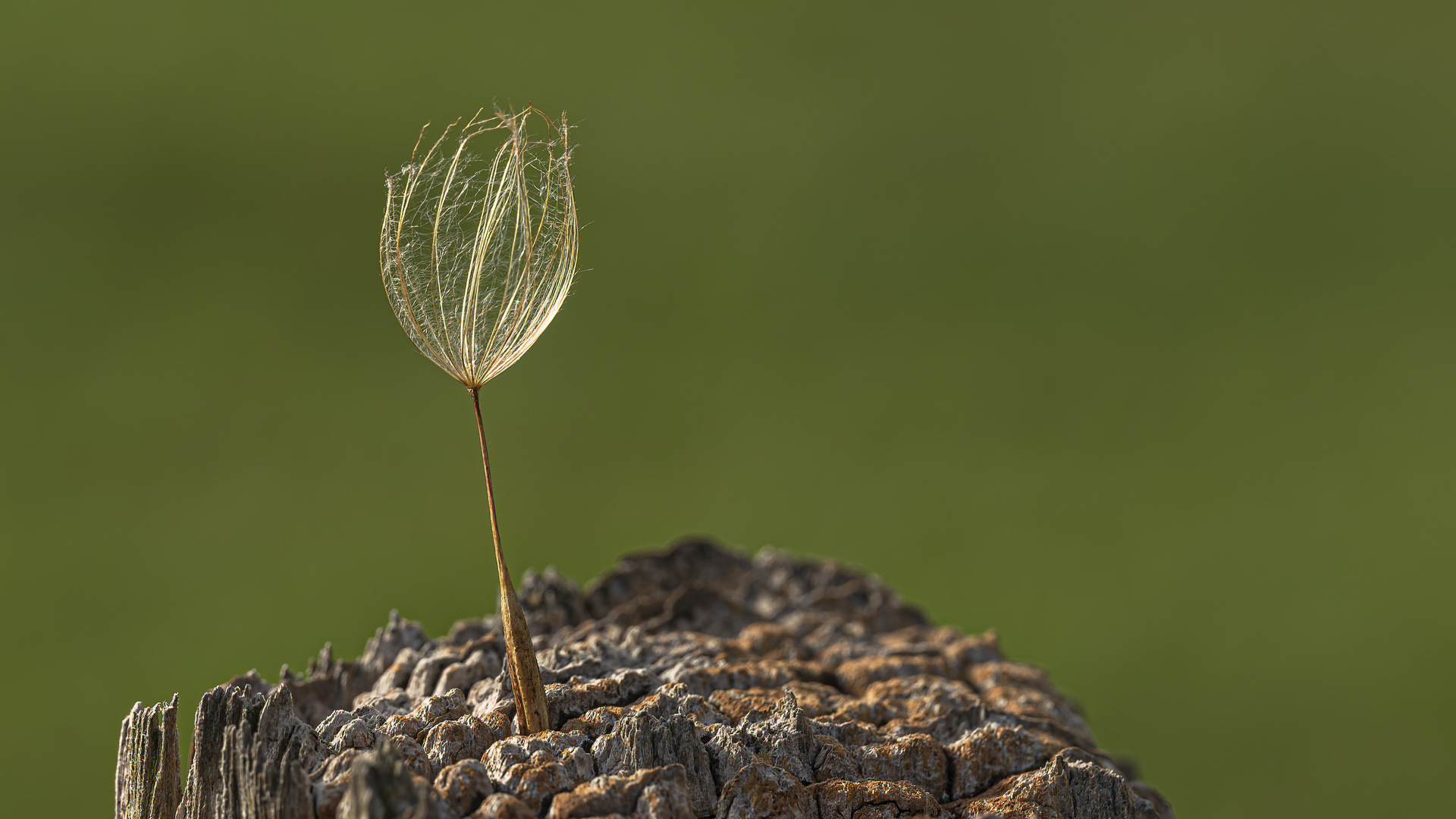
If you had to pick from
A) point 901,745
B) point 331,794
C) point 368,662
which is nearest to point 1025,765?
point 901,745

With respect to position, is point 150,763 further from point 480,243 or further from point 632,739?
point 480,243

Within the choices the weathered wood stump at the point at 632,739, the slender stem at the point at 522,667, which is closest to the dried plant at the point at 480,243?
the slender stem at the point at 522,667

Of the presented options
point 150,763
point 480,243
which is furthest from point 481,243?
point 150,763

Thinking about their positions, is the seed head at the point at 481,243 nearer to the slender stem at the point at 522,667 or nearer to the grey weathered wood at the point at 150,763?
the slender stem at the point at 522,667

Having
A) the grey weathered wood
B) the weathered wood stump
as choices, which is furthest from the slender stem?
the grey weathered wood

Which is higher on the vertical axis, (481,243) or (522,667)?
(481,243)

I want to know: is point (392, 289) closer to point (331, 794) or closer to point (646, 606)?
point (331, 794)
